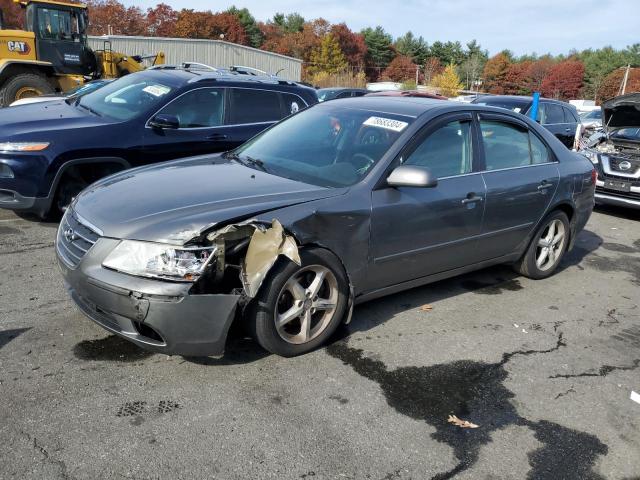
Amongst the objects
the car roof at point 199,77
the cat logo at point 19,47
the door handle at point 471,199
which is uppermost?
the cat logo at point 19,47

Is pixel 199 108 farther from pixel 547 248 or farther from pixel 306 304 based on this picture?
pixel 547 248

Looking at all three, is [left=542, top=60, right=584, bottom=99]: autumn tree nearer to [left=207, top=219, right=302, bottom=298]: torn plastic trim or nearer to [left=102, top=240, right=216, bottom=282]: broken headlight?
[left=207, top=219, right=302, bottom=298]: torn plastic trim

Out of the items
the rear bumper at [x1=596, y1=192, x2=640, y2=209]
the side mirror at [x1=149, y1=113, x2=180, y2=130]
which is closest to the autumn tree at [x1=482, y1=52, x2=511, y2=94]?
the rear bumper at [x1=596, y1=192, x2=640, y2=209]

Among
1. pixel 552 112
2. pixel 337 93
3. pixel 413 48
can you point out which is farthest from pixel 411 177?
pixel 413 48

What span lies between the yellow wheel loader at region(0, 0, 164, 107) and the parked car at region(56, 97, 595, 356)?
9907mm

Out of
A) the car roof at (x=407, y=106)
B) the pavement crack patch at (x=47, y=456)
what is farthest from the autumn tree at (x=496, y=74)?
the pavement crack patch at (x=47, y=456)

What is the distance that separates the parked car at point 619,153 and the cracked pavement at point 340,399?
4.89 meters

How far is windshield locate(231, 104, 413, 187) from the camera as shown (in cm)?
395

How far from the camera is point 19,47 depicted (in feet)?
43.4

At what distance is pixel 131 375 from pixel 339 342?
137 cm

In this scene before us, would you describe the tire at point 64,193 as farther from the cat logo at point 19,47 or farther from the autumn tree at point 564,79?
the autumn tree at point 564,79

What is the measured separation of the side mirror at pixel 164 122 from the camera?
6.17m

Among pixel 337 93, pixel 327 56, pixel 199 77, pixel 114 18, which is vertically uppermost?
pixel 114 18

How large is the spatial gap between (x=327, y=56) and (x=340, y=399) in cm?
8425
